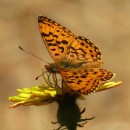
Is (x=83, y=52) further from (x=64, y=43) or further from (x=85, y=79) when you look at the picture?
(x=85, y=79)

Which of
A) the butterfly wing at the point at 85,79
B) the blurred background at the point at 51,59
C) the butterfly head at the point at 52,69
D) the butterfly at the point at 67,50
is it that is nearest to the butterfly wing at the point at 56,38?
the butterfly at the point at 67,50

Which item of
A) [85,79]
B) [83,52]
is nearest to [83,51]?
[83,52]

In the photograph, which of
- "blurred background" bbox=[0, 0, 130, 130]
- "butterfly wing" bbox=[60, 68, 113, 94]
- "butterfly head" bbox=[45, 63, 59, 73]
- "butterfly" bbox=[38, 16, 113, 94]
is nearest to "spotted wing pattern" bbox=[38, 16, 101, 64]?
"butterfly" bbox=[38, 16, 113, 94]

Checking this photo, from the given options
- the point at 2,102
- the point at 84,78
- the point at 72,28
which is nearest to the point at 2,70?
the point at 2,102

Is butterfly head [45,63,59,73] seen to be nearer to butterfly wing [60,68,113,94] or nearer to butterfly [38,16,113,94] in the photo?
butterfly [38,16,113,94]

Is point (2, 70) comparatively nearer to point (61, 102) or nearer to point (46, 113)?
point (46, 113)

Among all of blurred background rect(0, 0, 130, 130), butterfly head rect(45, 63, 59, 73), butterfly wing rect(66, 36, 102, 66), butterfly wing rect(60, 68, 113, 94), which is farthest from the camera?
blurred background rect(0, 0, 130, 130)
